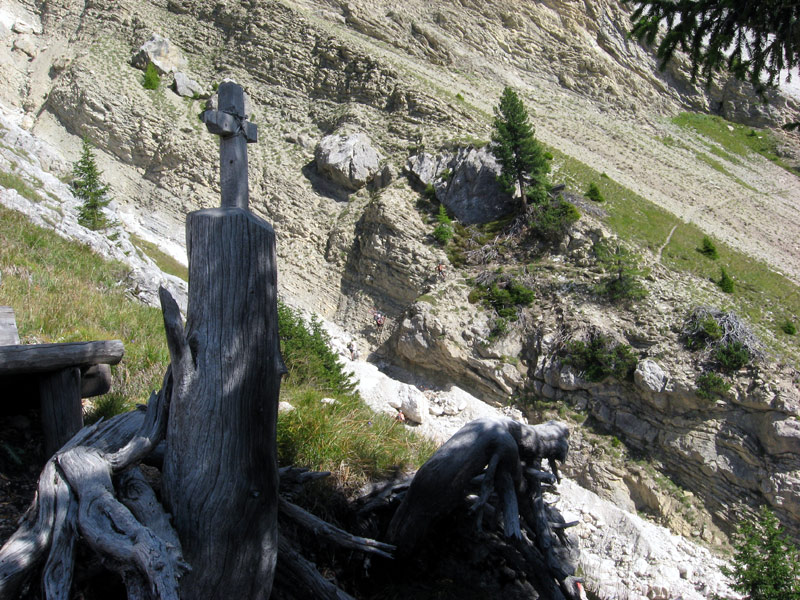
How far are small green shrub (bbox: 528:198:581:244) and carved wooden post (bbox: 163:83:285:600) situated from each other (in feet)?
72.8

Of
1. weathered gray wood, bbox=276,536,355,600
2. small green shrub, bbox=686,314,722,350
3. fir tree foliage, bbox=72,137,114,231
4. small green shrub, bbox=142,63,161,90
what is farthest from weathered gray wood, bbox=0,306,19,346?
small green shrub, bbox=142,63,161,90

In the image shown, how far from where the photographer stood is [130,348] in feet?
18.4

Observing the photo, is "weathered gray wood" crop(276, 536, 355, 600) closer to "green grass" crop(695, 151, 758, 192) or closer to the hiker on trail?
the hiker on trail

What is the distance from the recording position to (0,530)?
2654 mm

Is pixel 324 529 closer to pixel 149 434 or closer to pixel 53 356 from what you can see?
pixel 149 434

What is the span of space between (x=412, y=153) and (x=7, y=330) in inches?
1117

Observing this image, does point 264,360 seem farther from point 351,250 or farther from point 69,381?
point 351,250

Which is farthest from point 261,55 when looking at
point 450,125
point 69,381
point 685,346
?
point 69,381

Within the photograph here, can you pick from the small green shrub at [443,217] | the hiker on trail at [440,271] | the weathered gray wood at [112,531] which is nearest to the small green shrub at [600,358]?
the hiker on trail at [440,271]

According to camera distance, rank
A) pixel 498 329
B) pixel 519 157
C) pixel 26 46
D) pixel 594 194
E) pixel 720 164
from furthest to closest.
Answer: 1. pixel 720 164
2. pixel 26 46
3. pixel 594 194
4. pixel 519 157
5. pixel 498 329

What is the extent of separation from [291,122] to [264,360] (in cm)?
3508

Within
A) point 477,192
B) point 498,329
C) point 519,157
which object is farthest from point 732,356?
point 477,192

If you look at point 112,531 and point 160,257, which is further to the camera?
point 160,257

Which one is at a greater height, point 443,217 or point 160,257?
point 443,217
